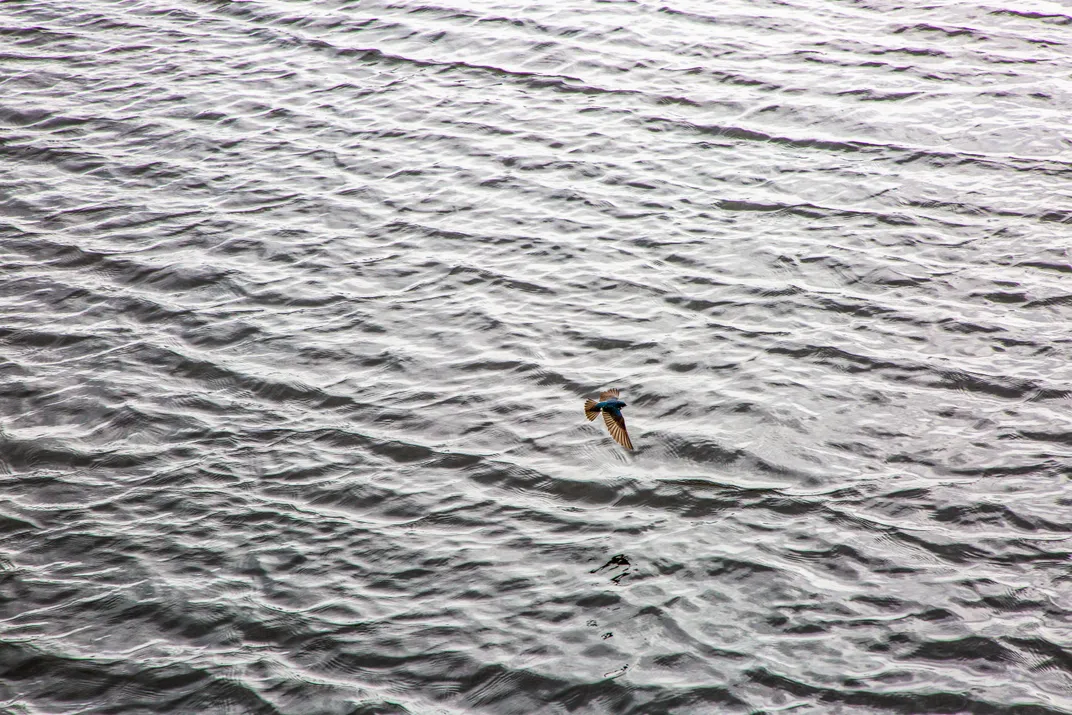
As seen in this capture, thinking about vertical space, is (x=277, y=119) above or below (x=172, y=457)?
above

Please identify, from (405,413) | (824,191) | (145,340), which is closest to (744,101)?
(824,191)

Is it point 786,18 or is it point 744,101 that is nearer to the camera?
point 744,101

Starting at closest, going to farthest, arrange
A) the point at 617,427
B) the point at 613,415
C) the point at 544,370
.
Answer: the point at 613,415 < the point at 617,427 < the point at 544,370

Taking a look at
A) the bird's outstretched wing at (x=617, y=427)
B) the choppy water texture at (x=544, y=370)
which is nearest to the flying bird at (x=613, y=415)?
the bird's outstretched wing at (x=617, y=427)

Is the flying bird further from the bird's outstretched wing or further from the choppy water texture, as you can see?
the choppy water texture

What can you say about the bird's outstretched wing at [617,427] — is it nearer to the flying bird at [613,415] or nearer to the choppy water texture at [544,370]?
the flying bird at [613,415]

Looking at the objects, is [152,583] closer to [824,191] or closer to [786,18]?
[824,191]

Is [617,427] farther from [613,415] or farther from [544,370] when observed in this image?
[544,370]

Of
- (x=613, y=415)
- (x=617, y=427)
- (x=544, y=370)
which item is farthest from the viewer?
(x=544, y=370)

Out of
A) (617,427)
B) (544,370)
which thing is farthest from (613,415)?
(544,370)
